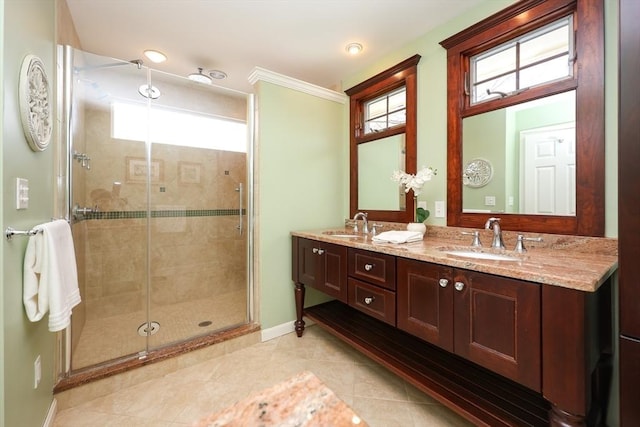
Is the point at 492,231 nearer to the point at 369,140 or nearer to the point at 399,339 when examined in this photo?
the point at 399,339

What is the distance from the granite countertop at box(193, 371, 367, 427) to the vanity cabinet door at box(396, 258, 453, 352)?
74cm

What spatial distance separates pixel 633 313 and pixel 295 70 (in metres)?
2.80

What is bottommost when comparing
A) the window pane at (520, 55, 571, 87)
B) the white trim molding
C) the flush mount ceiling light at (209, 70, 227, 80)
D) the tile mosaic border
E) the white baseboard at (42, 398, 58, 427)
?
the white baseboard at (42, 398, 58, 427)

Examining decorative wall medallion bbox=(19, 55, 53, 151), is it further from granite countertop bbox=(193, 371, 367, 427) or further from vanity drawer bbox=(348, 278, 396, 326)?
vanity drawer bbox=(348, 278, 396, 326)

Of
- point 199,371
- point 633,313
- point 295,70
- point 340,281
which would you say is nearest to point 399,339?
point 340,281

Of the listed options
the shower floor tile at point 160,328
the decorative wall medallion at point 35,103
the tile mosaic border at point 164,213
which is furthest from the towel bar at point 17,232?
the tile mosaic border at point 164,213

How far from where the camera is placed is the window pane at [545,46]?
147 cm

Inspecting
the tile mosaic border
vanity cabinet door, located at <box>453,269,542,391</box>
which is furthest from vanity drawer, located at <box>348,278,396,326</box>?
the tile mosaic border

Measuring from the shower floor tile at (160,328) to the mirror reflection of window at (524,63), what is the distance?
2515mm

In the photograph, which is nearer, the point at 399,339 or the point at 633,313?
the point at 633,313

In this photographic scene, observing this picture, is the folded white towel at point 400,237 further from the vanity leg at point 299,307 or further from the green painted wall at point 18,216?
the green painted wall at point 18,216

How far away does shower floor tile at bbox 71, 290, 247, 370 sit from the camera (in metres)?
1.86

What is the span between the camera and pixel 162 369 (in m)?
1.79

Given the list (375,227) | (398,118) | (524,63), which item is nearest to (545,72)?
(524,63)
